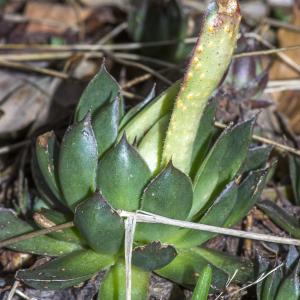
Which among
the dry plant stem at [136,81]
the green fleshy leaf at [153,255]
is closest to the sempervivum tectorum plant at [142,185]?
the green fleshy leaf at [153,255]

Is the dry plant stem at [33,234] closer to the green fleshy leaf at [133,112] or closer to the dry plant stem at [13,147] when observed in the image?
the green fleshy leaf at [133,112]

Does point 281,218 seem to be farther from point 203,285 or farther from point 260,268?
point 203,285

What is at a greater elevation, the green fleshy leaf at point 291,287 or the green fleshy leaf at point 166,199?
the green fleshy leaf at point 166,199

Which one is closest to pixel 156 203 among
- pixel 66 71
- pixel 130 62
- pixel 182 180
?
pixel 182 180

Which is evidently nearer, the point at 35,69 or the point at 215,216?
the point at 215,216

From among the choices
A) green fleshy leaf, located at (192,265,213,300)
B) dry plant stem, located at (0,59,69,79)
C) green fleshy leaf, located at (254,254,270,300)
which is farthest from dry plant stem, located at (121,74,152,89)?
green fleshy leaf, located at (192,265,213,300)

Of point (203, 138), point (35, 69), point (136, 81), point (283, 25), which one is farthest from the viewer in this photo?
point (283, 25)

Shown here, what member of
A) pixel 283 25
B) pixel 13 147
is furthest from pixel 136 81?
pixel 283 25

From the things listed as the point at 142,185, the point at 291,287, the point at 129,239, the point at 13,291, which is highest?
the point at 142,185
